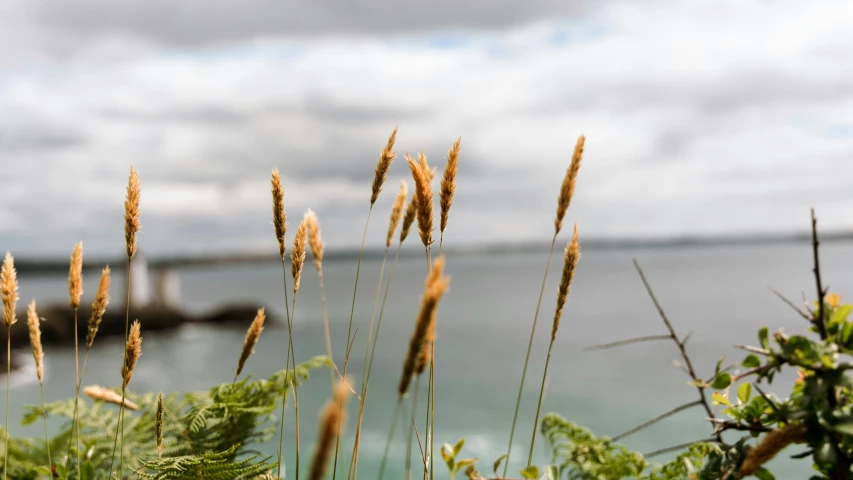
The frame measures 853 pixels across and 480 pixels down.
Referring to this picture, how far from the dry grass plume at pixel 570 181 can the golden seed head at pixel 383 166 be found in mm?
484

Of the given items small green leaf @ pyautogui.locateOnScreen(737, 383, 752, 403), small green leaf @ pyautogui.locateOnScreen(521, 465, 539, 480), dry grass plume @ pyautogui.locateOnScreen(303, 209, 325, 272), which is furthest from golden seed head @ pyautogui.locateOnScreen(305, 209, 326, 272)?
small green leaf @ pyautogui.locateOnScreen(737, 383, 752, 403)

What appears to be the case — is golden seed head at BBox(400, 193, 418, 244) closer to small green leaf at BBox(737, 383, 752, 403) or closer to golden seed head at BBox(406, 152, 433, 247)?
golden seed head at BBox(406, 152, 433, 247)

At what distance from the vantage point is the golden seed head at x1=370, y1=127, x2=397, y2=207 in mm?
1862

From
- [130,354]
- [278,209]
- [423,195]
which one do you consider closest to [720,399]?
[423,195]

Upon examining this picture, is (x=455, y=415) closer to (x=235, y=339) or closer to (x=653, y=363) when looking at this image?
(x=653, y=363)

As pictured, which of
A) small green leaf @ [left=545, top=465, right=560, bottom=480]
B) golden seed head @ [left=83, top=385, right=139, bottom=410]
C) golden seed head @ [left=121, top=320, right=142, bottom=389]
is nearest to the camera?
small green leaf @ [left=545, top=465, right=560, bottom=480]

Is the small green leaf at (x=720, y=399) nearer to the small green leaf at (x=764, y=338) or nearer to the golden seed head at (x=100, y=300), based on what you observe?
the small green leaf at (x=764, y=338)

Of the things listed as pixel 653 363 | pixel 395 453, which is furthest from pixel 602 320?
pixel 395 453

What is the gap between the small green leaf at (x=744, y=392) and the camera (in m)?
1.48

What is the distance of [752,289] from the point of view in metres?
57.4

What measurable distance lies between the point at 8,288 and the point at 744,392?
1.92 metres

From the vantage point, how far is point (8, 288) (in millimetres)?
1826

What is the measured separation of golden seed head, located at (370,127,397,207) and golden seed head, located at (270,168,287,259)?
0.27 meters

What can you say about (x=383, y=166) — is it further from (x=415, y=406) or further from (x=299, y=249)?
(x=415, y=406)
